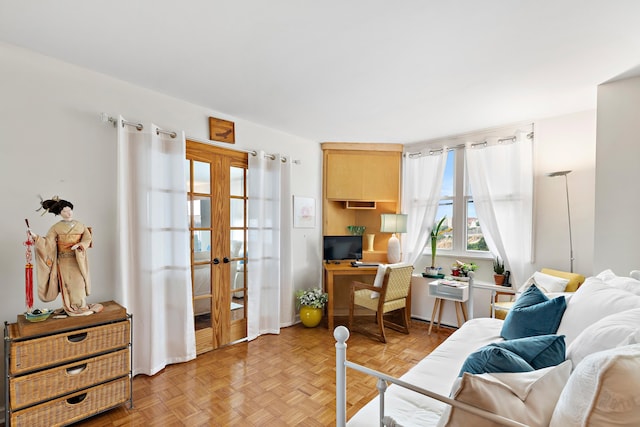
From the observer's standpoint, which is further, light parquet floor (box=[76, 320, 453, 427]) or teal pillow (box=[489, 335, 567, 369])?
light parquet floor (box=[76, 320, 453, 427])

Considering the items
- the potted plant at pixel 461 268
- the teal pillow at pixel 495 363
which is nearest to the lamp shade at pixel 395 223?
the potted plant at pixel 461 268

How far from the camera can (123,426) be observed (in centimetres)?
196

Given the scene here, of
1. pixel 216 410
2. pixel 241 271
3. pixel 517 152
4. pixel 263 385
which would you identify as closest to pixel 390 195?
pixel 517 152

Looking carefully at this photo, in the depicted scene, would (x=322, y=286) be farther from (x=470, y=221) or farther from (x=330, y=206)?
(x=470, y=221)

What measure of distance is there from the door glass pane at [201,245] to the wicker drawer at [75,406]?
1.20 meters

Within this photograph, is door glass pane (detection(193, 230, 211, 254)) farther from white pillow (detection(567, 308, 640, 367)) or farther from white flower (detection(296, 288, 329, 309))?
white pillow (detection(567, 308, 640, 367))

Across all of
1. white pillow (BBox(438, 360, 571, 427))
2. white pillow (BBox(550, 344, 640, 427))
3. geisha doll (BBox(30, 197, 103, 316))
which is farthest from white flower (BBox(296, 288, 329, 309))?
white pillow (BBox(550, 344, 640, 427))

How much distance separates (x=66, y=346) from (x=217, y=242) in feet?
4.93

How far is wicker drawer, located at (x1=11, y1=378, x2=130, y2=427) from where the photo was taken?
5.73ft

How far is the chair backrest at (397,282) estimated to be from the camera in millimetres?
3383

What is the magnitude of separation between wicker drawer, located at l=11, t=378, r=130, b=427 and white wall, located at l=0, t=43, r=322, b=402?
646 mm

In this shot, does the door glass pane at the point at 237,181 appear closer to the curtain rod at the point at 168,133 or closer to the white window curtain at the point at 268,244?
the white window curtain at the point at 268,244

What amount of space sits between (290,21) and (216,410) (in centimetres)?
261

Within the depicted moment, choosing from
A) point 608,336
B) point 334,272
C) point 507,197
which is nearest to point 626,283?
point 608,336
